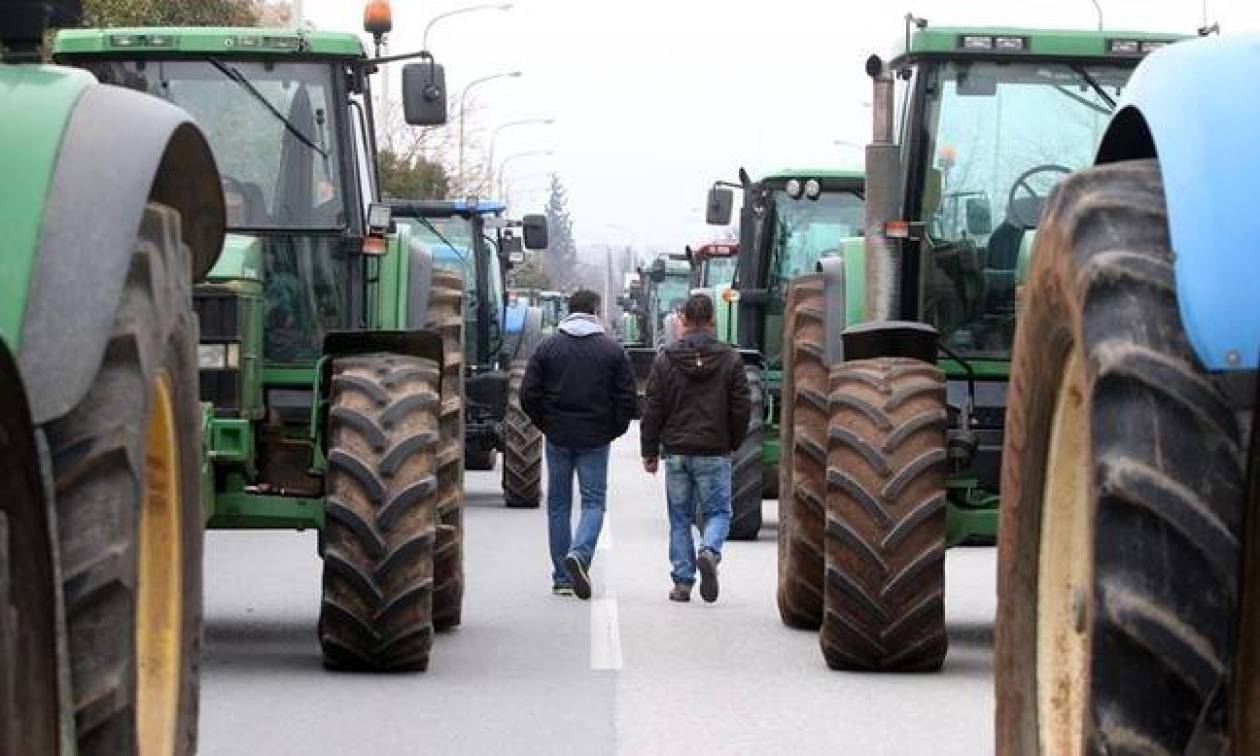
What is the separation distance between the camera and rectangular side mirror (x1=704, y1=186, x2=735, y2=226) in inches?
1047

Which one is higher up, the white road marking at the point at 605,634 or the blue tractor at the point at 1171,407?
the blue tractor at the point at 1171,407

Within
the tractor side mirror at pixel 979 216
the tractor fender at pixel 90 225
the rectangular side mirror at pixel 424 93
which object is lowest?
the tractor side mirror at pixel 979 216

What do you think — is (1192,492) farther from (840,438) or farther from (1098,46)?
(1098,46)

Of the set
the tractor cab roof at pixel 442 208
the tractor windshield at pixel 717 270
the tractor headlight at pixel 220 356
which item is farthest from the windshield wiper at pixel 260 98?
the tractor windshield at pixel 717 270

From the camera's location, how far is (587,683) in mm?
12539

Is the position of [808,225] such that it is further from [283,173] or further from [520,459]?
[283,173]

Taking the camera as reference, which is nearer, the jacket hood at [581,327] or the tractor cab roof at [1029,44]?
the tractor cab roof at [1029,44]

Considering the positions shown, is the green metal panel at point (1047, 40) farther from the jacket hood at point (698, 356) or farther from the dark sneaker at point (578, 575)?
the dark sneaker at point (578, 575)

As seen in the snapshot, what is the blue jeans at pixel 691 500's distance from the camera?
655 inches

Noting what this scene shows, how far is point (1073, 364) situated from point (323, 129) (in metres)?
8.48

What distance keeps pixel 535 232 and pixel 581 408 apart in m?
12.6

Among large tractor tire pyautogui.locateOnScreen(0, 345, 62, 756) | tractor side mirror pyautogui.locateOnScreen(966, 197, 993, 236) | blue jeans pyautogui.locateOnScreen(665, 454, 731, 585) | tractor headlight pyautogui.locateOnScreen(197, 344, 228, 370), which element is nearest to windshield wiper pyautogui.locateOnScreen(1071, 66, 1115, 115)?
tractor side mirror pyautogui.locateOnScreen(966, 197, 993, 236)

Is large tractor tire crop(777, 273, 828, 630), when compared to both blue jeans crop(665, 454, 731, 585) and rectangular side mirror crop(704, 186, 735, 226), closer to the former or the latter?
blue jeans crop(665, 454, 731, 585)

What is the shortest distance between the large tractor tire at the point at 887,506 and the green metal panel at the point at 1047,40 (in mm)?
1937
